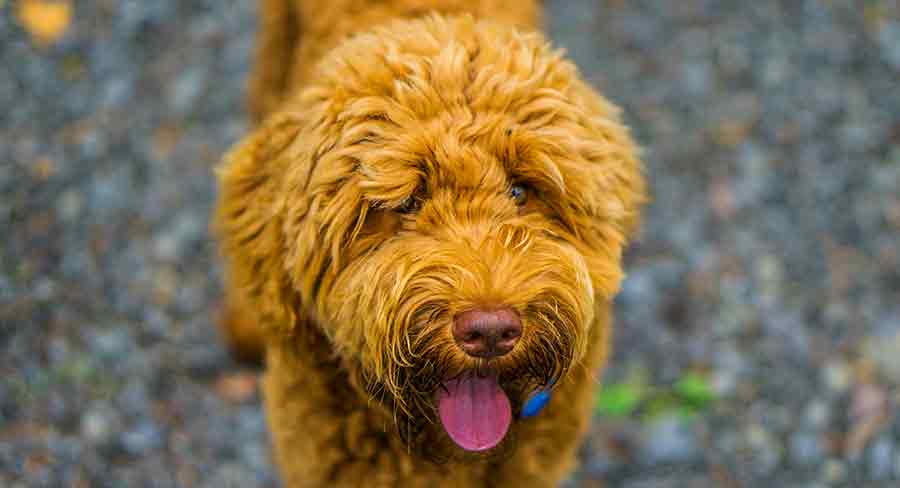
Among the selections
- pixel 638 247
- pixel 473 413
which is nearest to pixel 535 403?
pixel 473 413

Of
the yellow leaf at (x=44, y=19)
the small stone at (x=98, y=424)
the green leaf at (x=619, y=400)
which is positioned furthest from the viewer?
the yellow leaf at (x=44, y=19)

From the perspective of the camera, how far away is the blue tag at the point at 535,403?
2750 millimetres

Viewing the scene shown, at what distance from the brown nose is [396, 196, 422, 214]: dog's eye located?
372 mm

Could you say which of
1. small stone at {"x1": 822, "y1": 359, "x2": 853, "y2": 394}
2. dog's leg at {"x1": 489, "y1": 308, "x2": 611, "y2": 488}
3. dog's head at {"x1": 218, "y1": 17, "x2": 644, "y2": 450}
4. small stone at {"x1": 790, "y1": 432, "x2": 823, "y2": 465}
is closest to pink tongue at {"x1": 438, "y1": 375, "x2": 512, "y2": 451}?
dog's head at {"x1": 218, "y1": 17, "x2": 644, "y2": 450}

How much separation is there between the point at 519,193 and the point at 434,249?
0.30 metres

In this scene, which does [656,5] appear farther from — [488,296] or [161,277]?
[488,296]

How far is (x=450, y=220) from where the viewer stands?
2588 millimetres

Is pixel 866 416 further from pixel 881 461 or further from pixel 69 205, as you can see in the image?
pixel 69 205

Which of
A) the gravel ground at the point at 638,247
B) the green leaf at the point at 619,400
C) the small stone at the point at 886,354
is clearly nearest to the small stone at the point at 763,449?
the gravel ground at the point at 638,247

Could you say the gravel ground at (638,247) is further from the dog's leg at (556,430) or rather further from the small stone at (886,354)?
the dog's leg at (556,430)

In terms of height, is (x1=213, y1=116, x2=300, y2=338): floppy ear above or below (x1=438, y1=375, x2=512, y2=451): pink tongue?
above

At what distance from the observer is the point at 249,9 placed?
5742mm

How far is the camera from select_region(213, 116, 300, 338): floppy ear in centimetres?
286

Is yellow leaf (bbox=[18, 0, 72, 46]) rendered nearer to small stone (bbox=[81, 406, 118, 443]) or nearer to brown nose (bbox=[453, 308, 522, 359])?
small stone (bbox=[81, 406, 118, 443])
